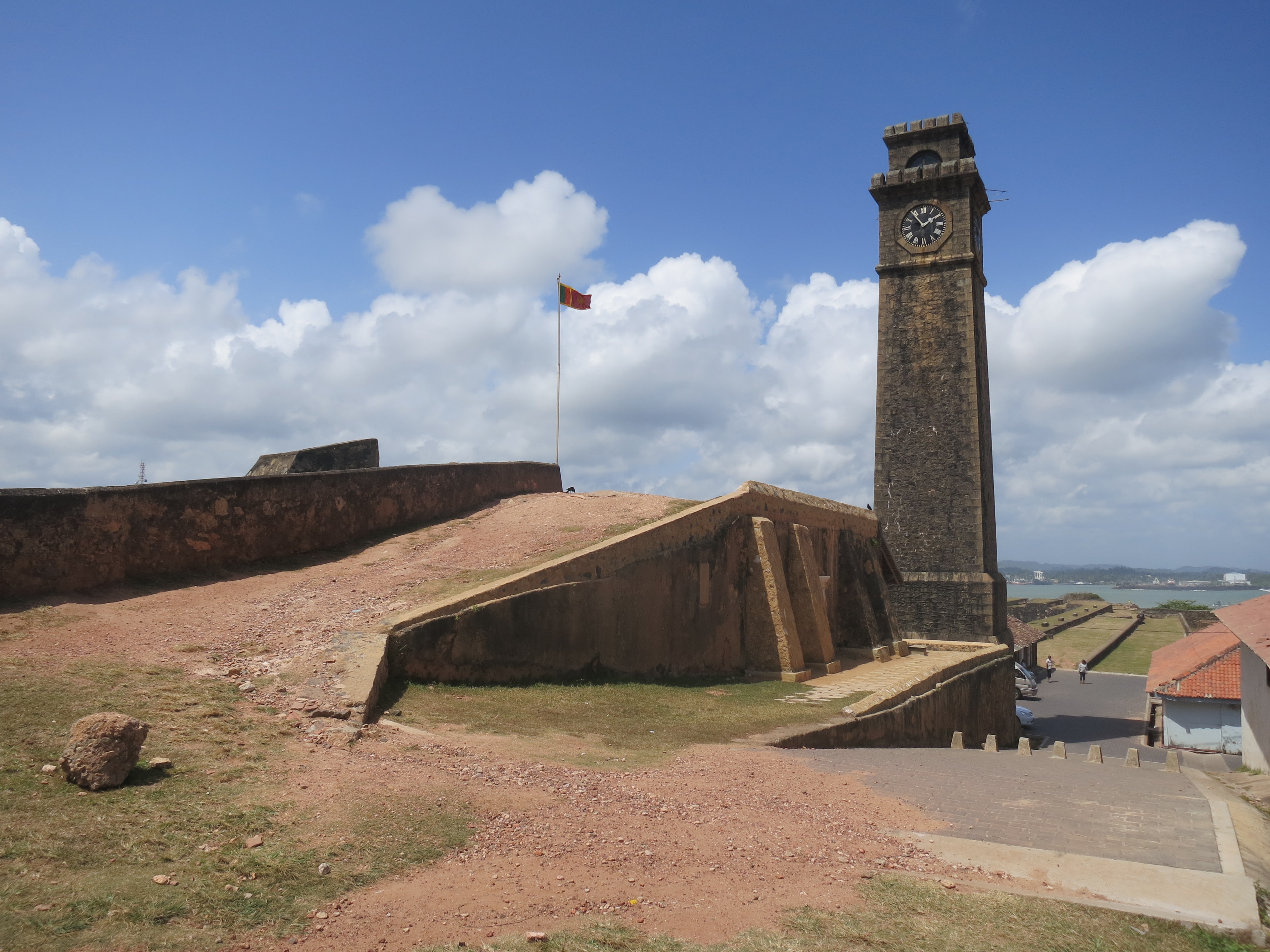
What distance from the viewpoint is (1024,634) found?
124 feet

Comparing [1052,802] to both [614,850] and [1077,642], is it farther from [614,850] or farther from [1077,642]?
[1077,642]

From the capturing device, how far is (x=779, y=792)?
20.7ft

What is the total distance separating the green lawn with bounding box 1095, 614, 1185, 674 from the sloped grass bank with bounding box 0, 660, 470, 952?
36.0m

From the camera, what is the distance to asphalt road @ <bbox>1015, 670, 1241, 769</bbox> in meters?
22.5

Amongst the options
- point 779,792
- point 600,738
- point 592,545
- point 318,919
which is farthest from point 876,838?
point 592,545

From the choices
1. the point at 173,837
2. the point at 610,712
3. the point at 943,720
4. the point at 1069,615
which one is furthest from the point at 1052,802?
the point at 1069,615

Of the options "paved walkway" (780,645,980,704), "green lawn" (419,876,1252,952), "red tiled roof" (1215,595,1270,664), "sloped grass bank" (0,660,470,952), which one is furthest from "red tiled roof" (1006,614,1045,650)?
"sloped grass bank" (0,660,470,952)

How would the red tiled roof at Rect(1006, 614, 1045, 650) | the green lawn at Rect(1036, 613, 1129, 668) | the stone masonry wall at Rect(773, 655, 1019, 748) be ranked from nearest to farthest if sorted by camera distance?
the stone masonry wall at Rect(773, 655, 1019, 748) < the red tiled roof at Rect(1006, 614, 1045, 650) < the green lawn at Rect(1036, 613, 1129, 668)

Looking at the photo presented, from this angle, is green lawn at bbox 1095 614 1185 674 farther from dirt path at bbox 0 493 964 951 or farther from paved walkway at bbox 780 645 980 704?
dirt path at bbox 0 493 964 951

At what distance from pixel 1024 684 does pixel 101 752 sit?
107ft

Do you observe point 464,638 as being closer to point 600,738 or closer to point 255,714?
point 600,738

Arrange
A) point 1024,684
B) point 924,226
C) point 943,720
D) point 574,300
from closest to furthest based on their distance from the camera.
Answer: point 943,720 → point 574,300 → point 924,226 → point 1024,684

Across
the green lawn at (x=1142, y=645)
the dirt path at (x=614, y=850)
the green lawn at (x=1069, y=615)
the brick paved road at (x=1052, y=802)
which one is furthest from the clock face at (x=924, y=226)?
the green lawn at (x=1069, y=615)

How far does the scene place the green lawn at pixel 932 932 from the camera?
372 centimetres
